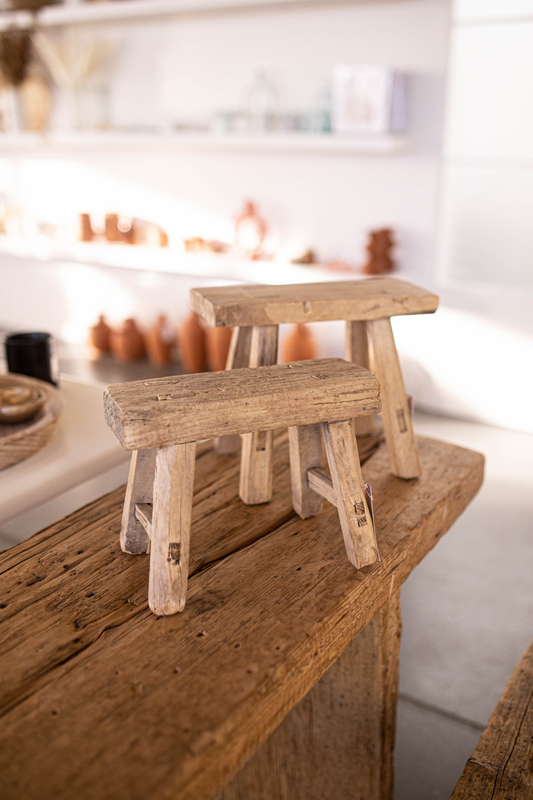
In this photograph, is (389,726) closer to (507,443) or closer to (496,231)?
(507,443)

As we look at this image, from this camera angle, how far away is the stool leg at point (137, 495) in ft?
2.77

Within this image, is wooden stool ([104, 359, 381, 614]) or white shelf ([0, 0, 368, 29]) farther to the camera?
white shelf ([0, 0, 368, 29])

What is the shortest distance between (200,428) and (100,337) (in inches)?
134

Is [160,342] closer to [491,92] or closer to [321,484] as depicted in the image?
[491,92]

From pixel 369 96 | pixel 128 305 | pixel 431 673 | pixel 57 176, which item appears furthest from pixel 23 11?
pixel 431 673

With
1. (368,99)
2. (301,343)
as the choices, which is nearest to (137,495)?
(301,343)

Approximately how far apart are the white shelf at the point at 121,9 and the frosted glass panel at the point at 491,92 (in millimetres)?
776

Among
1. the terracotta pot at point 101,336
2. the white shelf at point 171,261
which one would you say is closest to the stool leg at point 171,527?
the white shelf at point 171,261

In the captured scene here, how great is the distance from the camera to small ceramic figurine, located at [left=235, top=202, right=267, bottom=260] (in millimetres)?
3607

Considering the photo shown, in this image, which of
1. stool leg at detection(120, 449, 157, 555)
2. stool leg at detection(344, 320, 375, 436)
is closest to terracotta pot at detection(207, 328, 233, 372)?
stool leg at detection(344, 320, 375, 436)

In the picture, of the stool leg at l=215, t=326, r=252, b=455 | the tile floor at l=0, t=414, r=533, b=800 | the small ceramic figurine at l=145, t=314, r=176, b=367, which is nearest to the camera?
the stool leg at l=215, t=326, r=252, b=455

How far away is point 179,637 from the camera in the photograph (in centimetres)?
73

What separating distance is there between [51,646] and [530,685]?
72 cm

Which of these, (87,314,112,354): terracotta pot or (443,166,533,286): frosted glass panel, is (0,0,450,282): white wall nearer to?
(443,166,533,286): frosted glass panel
